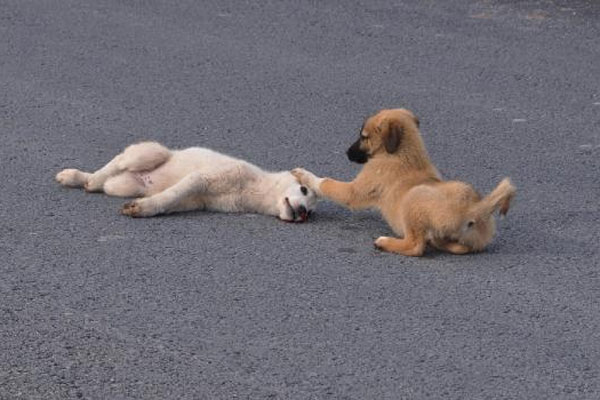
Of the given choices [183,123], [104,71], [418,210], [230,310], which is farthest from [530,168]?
[104,71]

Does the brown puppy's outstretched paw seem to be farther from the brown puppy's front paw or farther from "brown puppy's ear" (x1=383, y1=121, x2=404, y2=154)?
the brown puppy's front paw

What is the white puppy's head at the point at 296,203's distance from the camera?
727 cm

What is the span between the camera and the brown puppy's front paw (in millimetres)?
7172

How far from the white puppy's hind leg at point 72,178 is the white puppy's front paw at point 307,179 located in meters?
1.25

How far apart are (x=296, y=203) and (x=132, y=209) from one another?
2.94 ft

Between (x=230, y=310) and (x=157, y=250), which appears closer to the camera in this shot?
(x=230, y=310)

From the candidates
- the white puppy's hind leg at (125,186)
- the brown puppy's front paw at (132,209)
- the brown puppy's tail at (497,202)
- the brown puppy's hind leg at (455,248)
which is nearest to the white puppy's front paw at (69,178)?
the white puppy's hind leg at (125,186)

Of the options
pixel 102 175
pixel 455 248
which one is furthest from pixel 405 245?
pixel 102 175

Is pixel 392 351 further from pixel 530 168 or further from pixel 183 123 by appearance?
pixel 183 123

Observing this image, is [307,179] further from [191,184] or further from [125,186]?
[125,186]

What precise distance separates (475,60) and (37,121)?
11.7 feet

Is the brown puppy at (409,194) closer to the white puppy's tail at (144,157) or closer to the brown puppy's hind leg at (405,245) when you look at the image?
the brown puppy's hind leg at (405,245)

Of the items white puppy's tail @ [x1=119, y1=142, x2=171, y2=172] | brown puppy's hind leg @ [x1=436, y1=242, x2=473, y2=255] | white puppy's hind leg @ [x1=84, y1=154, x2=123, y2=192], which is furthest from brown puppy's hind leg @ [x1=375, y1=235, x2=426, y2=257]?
white puppy's hind leg @ [x1=84, y1=154, x2=123, y2=192]

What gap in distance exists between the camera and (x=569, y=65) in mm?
10297
